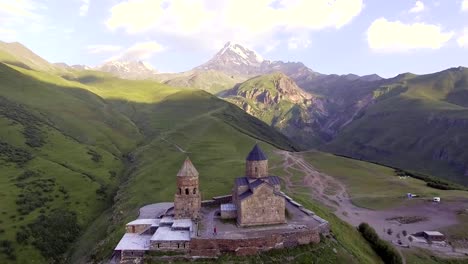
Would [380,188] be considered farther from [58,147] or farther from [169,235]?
[58,147]

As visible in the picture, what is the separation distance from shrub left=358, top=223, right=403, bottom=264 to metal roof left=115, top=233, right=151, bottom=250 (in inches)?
1236

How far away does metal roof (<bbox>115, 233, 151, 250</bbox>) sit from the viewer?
41.1 m

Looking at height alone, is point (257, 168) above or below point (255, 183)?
above

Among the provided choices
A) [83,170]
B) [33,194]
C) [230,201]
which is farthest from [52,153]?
[230,201]

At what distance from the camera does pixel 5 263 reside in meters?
51.0

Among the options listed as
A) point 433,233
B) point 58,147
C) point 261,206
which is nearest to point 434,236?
point 433,233

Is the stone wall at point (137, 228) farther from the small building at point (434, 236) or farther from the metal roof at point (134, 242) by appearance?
the small building at point (434, 236)

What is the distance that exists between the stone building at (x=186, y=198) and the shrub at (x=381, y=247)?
25779 millimetres

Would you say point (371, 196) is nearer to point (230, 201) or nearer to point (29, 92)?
point (230, 201)

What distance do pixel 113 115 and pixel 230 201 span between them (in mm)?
115867

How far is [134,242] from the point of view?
42562 millimetres

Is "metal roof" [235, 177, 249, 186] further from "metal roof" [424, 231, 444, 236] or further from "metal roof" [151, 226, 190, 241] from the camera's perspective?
"metal roof" [424, 231, 444, 236]

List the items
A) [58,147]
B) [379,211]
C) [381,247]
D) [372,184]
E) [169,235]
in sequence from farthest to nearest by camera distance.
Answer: [58,147], [372,184], [379,211], [381,247], [169,235]

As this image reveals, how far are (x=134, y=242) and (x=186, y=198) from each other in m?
8.31
